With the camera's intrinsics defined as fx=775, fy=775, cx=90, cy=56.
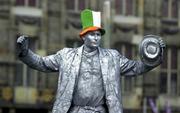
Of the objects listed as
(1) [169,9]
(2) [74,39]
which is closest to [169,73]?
(1) [169,9]

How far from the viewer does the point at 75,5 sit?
132 ft

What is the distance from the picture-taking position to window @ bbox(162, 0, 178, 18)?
42.6 m

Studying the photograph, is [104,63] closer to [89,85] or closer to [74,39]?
[89,85]

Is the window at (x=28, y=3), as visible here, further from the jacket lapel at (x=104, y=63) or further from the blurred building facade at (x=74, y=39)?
the jacket lapel at (x=104, y=63)

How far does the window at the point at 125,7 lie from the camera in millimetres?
41219

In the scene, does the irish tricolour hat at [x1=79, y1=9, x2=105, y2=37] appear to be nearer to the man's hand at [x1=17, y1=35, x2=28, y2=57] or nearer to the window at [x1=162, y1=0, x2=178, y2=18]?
the man's hand at [x1=17, y1=35, x2=28, y2=57]

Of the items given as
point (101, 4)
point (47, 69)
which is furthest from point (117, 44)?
point (47, 69)

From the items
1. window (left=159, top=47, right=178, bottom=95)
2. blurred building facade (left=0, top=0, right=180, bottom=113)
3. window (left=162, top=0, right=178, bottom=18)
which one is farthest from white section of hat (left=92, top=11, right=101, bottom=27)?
window (left=162, top=0, right=178, bottom=18)

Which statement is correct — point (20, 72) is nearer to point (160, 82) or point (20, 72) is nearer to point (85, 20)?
point (160, 82)

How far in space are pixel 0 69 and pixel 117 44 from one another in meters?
6.67

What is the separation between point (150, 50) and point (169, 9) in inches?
1393

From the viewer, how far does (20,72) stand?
38.4 meters

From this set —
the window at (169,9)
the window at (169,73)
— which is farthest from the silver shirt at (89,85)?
the window at (169,9)

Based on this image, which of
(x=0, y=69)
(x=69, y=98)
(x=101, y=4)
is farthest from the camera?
(x=101, y=4)
